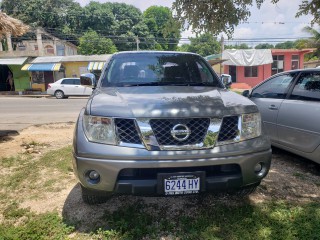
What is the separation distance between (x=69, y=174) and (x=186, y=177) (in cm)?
229

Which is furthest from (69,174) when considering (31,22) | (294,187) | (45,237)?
(31,22)

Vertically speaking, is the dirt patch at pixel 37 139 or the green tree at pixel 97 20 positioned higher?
the green tree at pixel 97 20

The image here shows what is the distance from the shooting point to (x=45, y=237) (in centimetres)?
258

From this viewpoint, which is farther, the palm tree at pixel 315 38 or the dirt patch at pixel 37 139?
the palm tree at pixel 315 38

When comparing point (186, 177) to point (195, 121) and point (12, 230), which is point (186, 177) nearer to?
point (195, 121)

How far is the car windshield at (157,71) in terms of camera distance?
363 centimetres

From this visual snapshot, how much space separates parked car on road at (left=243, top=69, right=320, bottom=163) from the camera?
12.3 ft

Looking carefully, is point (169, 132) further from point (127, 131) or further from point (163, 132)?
point (127, 131)

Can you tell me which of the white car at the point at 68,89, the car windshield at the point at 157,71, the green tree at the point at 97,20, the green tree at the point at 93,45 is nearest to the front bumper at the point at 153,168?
the car windshield at the point at 157,71

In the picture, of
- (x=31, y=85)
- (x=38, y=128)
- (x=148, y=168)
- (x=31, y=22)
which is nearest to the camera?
(x=148, y=168)

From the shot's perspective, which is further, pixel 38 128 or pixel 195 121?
pixel 38 128

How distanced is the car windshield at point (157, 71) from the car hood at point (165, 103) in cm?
39

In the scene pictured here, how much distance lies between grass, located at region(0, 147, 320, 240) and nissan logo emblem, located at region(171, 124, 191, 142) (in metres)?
0.87

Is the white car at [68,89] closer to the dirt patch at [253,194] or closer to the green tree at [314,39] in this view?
the dirt patch at [253,194]
